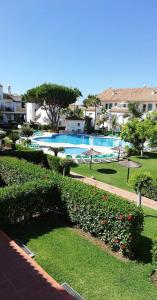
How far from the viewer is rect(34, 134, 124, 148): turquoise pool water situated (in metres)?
46.7

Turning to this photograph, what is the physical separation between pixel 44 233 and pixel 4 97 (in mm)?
60167

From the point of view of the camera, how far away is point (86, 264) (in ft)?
29.1

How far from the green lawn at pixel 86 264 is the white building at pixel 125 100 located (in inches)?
1796

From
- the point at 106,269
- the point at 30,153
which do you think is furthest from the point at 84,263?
the point at 30,153

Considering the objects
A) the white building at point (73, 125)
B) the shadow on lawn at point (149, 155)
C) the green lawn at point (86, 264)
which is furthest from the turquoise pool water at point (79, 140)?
the green lawn at point (86, 264)

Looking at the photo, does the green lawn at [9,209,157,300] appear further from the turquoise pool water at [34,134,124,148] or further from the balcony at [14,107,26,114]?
the balcony at [14,107,26,114]

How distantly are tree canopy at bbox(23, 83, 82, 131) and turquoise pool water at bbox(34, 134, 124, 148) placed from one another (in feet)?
21.3

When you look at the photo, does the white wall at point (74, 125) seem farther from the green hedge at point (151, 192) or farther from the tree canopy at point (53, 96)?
the green hedge at point (151, 192)

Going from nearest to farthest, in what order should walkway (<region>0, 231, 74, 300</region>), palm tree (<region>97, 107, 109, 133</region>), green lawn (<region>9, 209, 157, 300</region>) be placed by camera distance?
walkway (<region>0, 231, 74, 300</region>) → green lawn (<region>9, 209, 157, 300</region>) → palm tree (<region>97, 107, 109, 133</region>)

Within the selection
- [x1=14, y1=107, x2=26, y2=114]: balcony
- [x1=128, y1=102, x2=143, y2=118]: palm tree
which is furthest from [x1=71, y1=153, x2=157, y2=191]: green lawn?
[x1=14, y1=107, x2=26, y2=114]: balcony

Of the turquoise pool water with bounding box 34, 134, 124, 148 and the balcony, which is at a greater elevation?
the balcony

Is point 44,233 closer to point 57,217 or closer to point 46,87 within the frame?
point 57,217

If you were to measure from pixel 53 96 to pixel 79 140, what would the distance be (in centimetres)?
996

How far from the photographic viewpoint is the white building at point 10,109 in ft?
211
